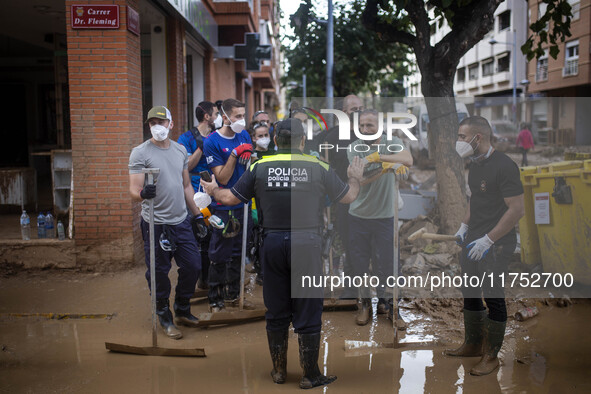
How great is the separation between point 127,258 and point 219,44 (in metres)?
8.68

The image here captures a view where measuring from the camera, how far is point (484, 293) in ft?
14.2

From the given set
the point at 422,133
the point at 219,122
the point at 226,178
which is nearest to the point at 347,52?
the point at 422,133

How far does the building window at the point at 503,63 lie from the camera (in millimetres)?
42094

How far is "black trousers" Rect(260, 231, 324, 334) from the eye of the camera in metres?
4.02

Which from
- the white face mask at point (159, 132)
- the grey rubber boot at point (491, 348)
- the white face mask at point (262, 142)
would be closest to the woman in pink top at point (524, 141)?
the grey rubber boot at point (491, 348)

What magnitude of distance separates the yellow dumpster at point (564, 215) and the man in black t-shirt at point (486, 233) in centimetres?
202

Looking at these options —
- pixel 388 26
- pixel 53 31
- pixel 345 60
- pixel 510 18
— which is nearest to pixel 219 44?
pixel 53 31

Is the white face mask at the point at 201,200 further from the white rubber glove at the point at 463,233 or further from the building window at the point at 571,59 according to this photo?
the building window at the point at 571,59

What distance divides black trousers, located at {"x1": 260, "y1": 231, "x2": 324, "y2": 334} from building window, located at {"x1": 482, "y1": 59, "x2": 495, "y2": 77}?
4436 centimetres

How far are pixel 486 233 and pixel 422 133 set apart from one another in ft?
6.73

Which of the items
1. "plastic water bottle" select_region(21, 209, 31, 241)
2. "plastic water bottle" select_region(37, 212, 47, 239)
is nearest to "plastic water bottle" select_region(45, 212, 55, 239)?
"plastic water bottle" select_region(37, 212, 47, 239)

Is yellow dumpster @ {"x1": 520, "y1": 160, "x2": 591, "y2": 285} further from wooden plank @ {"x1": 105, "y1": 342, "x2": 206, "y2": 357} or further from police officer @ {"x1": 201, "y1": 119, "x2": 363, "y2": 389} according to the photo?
wooden plank @ {"x1": 105, "y1": 342, "x2": 206, "y2": 357}

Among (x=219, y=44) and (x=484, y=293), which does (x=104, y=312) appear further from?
(x=219, y=44)

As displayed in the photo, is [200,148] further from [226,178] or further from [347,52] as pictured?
[347,52]
